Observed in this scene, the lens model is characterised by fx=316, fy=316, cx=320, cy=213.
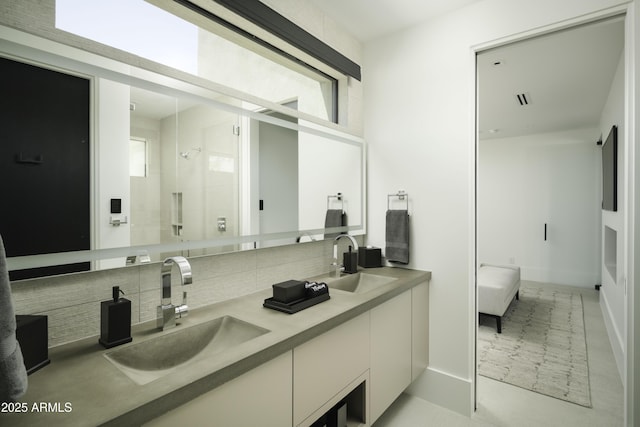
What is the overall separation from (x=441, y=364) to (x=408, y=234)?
0.93 m

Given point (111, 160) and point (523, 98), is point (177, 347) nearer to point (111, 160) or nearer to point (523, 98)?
point (111, 160)

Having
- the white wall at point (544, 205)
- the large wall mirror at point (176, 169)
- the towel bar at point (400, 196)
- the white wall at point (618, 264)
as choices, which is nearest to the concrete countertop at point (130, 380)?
the large wall mirror at point (176, 169)

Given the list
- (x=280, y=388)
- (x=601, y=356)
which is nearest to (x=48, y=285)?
(x=280, y=388)

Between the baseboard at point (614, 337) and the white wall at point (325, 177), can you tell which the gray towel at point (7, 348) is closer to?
the white wall at point (325, 177)

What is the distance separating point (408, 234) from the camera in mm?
2295

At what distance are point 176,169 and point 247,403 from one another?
3.14 ft

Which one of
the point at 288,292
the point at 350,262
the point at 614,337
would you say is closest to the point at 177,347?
the point at 288,292

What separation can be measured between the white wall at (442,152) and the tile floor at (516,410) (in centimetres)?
11

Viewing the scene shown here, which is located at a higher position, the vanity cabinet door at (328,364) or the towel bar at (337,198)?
the towel bar at (337,198)

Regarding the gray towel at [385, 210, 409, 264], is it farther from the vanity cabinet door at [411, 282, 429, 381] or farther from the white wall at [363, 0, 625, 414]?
the vanity cabinet door at [411, 282, 429, 381]

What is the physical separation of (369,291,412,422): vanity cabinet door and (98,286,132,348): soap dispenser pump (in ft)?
3.76

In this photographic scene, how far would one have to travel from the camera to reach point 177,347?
3.96ft

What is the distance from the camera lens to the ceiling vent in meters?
3.66

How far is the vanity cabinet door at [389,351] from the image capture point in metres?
1.74
